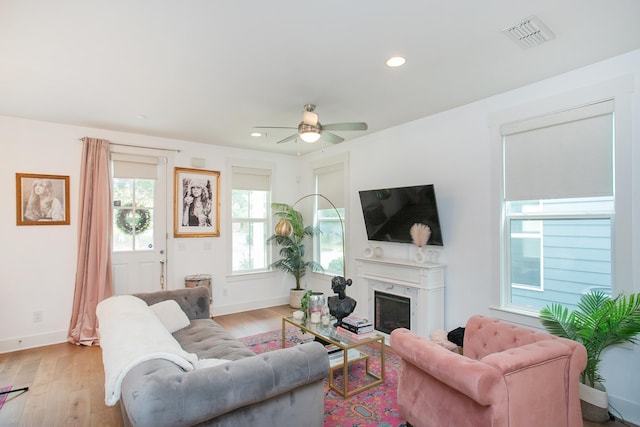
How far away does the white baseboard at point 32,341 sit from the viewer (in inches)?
146

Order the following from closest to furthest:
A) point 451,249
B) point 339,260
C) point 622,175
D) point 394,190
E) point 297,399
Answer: point 297,399 < point 622,175 < point 451,249 < point 394,190 < point 339,260

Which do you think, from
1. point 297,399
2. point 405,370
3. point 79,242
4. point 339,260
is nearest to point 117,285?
point 79,242

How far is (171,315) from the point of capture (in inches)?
120

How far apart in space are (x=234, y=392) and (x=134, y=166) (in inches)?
154

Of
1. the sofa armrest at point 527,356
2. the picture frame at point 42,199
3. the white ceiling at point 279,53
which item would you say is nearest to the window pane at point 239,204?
the white ceiling at point 279,53

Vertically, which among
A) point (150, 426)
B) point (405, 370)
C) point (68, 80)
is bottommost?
point (405, 370)

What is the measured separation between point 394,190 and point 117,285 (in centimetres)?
377

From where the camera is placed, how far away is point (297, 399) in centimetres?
180

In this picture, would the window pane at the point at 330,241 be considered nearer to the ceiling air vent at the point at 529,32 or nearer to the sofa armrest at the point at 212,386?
the ceiling air vent at the point at 529,32

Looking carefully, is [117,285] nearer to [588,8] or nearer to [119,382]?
[119,382]

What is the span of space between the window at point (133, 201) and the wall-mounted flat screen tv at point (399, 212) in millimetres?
2941

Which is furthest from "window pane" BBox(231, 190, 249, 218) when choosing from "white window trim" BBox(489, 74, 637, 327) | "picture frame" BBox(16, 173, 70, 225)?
"white window trim" BBox(489, 74, 637, 327)

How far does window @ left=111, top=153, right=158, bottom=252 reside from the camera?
4.38m

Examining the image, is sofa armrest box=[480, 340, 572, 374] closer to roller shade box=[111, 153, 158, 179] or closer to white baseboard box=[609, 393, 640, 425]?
white baseboard box=[609, 393, 640, 425]
